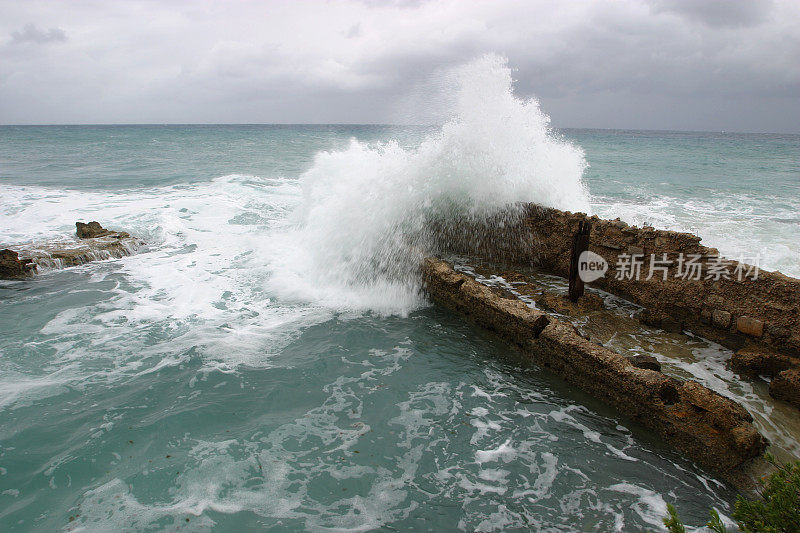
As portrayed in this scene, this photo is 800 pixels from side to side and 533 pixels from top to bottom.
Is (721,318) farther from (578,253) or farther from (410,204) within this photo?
(410,204)

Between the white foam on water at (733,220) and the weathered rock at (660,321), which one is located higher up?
the white foam on water at (733,220)

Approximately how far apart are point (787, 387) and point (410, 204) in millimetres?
5989

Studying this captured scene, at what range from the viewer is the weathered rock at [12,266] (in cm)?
824

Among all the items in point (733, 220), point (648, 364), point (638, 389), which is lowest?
point (638, 389)

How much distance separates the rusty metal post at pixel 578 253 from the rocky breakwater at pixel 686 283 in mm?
557

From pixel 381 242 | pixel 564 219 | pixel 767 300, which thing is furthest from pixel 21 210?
pixel 767 300

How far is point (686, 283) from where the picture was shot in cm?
559

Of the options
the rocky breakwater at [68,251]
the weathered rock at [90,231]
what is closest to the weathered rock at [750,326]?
the rocky breakwater at [68,251]

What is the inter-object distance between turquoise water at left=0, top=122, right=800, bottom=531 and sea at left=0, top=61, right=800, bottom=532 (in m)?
0.02

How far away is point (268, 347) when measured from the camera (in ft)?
19.0

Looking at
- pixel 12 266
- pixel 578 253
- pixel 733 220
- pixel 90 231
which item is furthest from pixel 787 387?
pixel 90 231

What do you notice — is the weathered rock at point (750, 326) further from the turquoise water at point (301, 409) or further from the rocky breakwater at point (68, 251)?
the rocky breakwater at point (68, 251)

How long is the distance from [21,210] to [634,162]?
34.4 m

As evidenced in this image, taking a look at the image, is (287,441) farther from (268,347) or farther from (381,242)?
(381,242)
